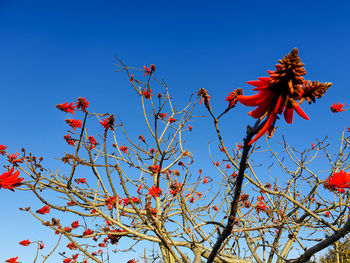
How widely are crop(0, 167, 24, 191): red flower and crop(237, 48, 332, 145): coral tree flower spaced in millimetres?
1197

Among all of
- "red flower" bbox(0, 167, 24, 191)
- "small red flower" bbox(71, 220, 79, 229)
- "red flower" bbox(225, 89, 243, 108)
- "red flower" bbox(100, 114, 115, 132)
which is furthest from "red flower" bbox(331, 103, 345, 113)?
"small red flower" bbox(71, 220, 79, 229)

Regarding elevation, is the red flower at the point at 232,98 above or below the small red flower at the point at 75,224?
below

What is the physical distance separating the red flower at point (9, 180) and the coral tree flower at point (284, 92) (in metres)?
1.20

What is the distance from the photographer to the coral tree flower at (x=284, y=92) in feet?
1.83

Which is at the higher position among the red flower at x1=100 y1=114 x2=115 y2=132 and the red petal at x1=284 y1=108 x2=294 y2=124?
the red flower at x1=100 y1=114 x2=115 y2=132

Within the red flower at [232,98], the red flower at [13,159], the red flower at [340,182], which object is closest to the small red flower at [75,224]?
the red flower at [13,159]

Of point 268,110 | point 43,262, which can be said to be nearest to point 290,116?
point 268,110

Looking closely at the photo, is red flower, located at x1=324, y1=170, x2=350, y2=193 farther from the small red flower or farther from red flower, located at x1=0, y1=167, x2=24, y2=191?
the small red flower

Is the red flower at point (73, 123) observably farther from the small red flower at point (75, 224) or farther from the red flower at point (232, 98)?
the small red flower at point (75, 224)

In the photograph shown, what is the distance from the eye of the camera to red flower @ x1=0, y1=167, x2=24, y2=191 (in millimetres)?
1156

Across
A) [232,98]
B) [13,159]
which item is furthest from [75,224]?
[232,98]

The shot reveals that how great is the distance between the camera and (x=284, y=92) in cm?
57

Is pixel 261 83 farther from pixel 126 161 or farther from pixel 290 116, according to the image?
pixel 126 161

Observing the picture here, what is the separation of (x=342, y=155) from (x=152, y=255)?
8.98 feet
